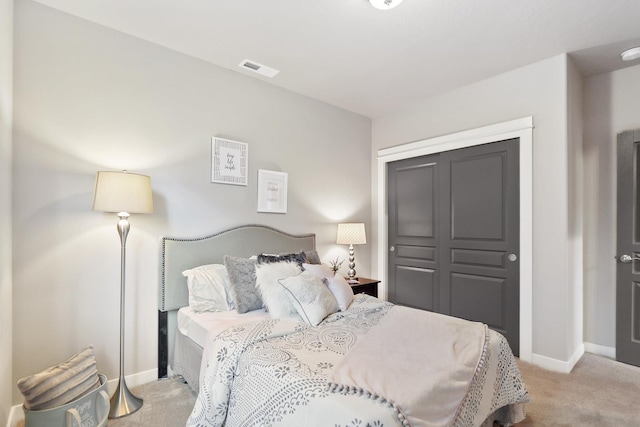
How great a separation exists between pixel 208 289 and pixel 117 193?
944 millimetres

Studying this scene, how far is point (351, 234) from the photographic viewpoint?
12.0ft

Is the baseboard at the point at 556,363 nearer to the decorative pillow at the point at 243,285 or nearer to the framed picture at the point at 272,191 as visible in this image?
the decorative pillow at the point at 243,285

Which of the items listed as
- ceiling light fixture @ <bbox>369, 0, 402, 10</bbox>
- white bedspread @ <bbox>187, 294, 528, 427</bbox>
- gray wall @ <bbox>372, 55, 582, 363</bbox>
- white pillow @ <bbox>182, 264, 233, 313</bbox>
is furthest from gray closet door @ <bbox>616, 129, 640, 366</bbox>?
white pillow @ <bbox>182, 264, 233, 313</bbox>

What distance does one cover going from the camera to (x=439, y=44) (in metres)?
2.59

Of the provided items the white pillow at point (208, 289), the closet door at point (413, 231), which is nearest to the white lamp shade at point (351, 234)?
the closet door at point (413, 231)

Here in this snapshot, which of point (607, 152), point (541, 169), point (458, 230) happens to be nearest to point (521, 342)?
point (458, 230)

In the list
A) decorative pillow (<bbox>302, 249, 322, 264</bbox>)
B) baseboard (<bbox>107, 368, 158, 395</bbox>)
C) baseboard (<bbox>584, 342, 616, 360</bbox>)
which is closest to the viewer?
baseboard (<bbox>107, 368, 158, 395</bbox>)

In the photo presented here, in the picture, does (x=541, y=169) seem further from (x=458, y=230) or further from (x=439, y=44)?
(x=439, y=44)

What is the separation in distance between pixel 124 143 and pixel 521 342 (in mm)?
3819

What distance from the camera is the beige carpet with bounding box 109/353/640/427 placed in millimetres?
1984

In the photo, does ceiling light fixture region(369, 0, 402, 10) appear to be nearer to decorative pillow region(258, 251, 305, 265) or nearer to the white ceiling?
the white ceiling

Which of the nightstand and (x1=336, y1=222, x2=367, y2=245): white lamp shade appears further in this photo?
(x1=336, y1=222, x2=367, y2=245): white lamp shade

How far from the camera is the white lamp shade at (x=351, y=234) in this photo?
3.66 m

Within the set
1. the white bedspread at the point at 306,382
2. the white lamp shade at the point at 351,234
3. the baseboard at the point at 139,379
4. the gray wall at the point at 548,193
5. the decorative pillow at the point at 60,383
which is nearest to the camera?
the white bedspread at the point at 306,382
